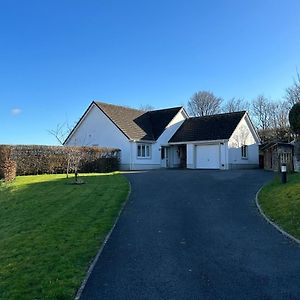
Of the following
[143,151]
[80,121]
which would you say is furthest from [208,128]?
[80,121]

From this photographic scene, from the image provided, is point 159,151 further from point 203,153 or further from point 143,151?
point 203,153

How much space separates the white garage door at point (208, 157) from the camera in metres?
36.7

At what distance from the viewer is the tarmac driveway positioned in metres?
6.05

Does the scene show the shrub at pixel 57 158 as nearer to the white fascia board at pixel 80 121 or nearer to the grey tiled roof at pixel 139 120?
the grey tiled roof at pixel 139 120

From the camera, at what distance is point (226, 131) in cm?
3691

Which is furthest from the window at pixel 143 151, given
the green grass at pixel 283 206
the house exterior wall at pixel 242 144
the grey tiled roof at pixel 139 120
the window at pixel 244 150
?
the green grass at pixel 283 206

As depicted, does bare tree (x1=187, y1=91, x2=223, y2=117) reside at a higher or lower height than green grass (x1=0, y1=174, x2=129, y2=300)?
higher

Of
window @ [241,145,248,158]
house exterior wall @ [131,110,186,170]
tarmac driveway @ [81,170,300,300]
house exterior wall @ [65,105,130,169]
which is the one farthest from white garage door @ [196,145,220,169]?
tarmac driveway @ [81,170,300,300]

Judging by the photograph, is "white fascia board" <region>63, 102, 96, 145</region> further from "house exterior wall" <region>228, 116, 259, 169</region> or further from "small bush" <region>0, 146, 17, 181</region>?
"small bush" <region>0, 146, 17, 181</region>

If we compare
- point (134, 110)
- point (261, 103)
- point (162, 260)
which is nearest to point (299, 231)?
point (162, 260)

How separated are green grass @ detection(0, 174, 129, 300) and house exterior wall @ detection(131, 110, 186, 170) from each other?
16.9m

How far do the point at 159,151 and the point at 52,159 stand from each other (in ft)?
42.9

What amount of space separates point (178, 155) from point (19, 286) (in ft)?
117

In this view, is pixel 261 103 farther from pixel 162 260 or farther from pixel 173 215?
pixel 162 260
